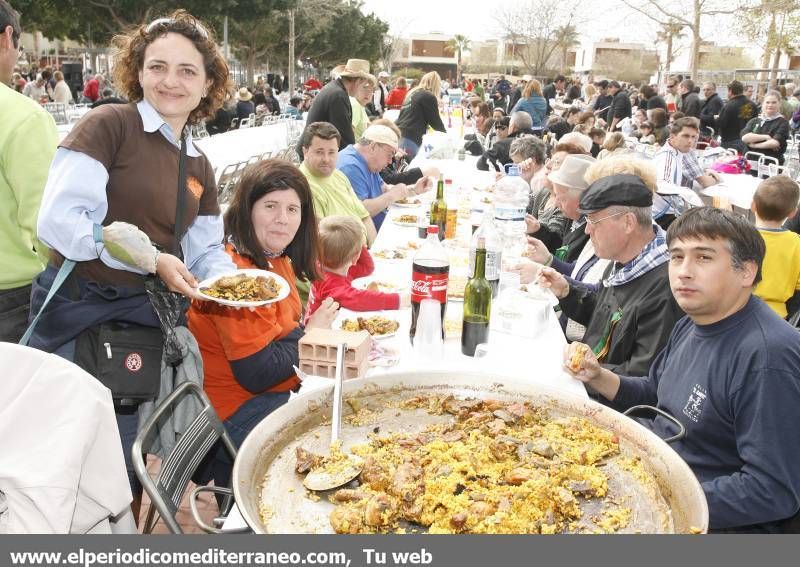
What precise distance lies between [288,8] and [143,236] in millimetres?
28665

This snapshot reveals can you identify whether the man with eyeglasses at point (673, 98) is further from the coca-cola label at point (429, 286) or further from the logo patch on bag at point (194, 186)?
the logo patch on bag at point (194, 186)

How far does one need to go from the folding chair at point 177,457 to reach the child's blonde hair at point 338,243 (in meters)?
1.26

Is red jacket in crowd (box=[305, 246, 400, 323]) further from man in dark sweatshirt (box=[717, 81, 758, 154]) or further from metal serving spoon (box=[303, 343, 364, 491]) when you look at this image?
man in dark sweatshirt (box=[717, 81, 758, 154])

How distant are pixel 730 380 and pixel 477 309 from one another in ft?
3.21

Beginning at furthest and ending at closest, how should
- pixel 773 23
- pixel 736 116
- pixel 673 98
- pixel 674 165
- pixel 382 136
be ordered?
1. pixel 773 23
2. pixel 673 98
3. pixel 736 116
4. pixel 674 165
5. pixel 382 136

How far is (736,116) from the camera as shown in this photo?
452 inches

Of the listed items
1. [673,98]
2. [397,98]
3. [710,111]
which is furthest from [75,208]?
[673,98]

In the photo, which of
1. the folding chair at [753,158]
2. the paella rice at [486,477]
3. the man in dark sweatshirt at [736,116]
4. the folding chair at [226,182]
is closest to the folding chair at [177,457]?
the paella rice at [486,477]

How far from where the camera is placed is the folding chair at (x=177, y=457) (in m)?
1.51

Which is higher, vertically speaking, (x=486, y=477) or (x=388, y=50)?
(x=388, y=50)

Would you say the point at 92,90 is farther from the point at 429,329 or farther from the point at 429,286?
the point at 429,329

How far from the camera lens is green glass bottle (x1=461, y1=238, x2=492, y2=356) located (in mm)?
2508

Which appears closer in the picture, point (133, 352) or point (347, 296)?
point (133, 352)
